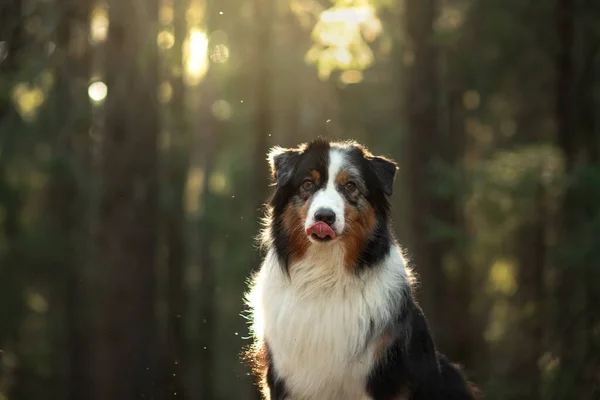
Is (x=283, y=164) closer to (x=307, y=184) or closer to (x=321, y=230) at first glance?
(x=307, y=184)

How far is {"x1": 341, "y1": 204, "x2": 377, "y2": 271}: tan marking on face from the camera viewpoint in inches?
309

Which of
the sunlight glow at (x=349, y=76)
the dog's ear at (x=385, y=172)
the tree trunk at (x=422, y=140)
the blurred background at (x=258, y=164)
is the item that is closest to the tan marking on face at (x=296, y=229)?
the dog's ear at (x=385, y=172)

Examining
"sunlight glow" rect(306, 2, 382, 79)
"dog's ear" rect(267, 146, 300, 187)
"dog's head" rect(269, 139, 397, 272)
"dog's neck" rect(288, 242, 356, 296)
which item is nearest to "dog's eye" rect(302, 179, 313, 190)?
"dog's head" rect(269, 139, 397, 272)

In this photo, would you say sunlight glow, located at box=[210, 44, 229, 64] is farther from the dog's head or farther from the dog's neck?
the dog's neck

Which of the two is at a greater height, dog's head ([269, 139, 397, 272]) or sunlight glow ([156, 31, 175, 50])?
sunlight glow ([156, 31, 175, 50])

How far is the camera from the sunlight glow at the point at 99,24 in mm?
14645

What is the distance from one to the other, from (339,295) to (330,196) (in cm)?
87

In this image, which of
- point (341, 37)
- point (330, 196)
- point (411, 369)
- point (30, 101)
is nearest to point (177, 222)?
point (30, 101)

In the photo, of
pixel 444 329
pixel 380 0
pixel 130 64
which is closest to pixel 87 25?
pixel 130 64

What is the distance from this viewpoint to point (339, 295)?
801cm

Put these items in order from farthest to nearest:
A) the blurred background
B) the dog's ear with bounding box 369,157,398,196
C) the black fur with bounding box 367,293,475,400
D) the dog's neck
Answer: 1. the blurred background
2. the dog's ear with bounding box 369,157,398,196
3. the dog's neck
4. the black fur with bounding box 367,293,475,400

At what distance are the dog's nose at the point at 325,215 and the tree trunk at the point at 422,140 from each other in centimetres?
1087

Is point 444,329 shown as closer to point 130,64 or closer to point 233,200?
point 130,64

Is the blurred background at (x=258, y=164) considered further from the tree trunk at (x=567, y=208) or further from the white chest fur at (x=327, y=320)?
the white chest fur at (x=327, y=320)
